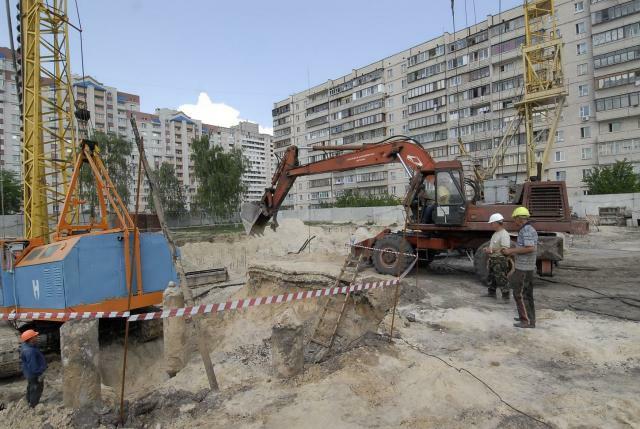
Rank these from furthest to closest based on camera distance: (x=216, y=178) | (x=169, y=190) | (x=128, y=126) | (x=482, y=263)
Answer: (x=128, y=126) < (x=169, y=190) < (x=216, y=178) < (x=482, y=263)

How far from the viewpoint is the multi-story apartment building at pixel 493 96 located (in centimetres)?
3412

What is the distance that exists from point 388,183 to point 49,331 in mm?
47029

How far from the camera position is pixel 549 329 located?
18.1 ft

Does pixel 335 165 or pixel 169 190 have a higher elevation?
pixel 169 190

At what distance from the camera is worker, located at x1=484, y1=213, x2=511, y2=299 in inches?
267

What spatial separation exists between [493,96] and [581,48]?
8193 mm

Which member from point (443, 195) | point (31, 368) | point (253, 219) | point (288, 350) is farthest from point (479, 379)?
point (253, 219)

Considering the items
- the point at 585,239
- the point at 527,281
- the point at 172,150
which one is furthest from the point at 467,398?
the point at 172,150

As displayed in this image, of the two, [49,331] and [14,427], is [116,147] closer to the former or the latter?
[49,331]

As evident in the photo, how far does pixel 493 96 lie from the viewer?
4016cm

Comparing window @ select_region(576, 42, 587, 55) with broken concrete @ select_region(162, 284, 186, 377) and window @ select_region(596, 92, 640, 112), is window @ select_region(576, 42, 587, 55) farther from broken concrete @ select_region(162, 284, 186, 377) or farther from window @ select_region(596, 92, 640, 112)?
broken concrete @ select_region(162, 284, 186, 377)

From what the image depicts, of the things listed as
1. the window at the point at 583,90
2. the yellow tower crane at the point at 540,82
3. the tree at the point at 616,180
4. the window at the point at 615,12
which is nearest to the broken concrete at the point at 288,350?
the yellow tower crane at the point at 540,82

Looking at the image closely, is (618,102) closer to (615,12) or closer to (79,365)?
(615,12)

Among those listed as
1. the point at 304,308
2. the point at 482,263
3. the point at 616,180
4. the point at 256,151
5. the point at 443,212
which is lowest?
the point at 304,308
